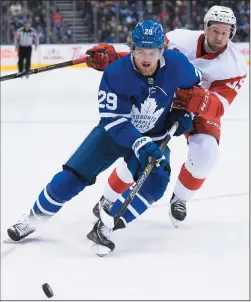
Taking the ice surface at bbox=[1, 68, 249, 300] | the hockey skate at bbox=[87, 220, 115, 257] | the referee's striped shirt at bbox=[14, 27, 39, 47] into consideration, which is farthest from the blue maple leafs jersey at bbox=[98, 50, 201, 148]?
the referee's striped shirt at bbox=[14, 27, 39, 47]

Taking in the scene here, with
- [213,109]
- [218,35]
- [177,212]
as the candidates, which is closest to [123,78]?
[213,109]

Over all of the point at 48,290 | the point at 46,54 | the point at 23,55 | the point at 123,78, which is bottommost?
the point at 46,54

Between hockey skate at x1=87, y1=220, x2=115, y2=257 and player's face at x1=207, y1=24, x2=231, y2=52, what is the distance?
37.0 inches

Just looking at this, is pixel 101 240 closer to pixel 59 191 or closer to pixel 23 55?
pixel 59 191

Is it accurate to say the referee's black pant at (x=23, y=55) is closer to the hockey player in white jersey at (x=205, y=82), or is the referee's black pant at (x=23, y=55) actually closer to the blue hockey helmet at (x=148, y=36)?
the hockey player in white jersey at (x=205, y=82)

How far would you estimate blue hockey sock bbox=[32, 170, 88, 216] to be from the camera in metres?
2.60

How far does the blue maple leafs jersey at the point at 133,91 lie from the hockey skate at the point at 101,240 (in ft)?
1.21

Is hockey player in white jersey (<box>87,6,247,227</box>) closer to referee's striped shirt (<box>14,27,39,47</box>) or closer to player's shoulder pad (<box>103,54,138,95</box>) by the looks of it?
player's shoulder pad (<box>103,54,138,95</box>)

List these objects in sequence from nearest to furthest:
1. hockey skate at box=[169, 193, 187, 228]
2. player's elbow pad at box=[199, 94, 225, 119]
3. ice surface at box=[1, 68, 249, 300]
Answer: ice surface at box=[1, 68, 249, 300] < player's elbow pad at box=[199, 94, 225, 119] < hockey skate at box=[169, 193, 187, 228]

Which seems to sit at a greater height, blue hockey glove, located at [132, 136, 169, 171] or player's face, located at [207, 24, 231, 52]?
player's face, located at [207, 24, 231, 52]

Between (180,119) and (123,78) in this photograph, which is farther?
(180,119)

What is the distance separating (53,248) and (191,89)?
0.87m

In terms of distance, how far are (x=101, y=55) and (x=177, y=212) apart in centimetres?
82

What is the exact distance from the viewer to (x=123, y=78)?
244 cm
